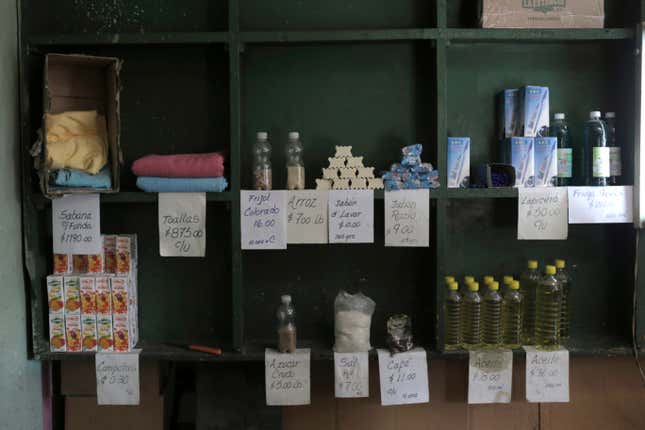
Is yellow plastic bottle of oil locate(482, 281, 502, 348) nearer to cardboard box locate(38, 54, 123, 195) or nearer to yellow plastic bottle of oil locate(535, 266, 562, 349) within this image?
yellow plastic bottle of oil locate(535, 266, 562, 349)

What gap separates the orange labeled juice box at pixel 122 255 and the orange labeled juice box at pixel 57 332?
9.6 inches

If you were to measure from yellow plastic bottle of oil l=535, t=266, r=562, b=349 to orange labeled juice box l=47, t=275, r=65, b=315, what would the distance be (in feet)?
5.31

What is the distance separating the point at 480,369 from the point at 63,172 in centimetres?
151

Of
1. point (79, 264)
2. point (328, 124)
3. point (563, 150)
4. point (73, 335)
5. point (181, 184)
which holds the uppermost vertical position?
point (328, 124)

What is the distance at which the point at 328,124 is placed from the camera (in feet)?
7.07

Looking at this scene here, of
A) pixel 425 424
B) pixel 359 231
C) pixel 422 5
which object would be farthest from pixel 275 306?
pixel 422 5

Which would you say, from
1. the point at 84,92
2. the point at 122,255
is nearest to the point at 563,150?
the point at 122,255

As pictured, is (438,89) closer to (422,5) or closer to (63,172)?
(422,5)

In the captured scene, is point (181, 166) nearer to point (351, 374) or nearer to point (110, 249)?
point (110, 249)

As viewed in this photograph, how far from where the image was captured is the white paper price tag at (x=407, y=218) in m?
1.97

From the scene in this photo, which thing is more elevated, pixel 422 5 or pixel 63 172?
pixel 422 5

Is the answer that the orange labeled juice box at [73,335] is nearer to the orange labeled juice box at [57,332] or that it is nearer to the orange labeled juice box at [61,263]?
the orange labeled juice box at [57,332]

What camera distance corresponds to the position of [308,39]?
1.96 metres

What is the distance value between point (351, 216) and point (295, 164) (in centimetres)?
27
